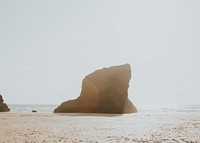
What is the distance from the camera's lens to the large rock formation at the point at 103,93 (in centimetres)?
5350

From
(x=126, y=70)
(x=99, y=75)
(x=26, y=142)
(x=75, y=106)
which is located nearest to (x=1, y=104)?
(x=75, y=106)

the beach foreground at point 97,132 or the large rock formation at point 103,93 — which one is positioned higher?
the large rock formation at point 103,93

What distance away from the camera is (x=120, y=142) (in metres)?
11.8

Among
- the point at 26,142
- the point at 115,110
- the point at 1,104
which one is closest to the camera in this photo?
the point at 26,142

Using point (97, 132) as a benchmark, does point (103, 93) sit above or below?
above

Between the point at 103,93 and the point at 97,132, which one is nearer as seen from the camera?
the point at 97,132

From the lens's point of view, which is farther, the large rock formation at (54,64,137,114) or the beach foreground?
the large rock formation at (54,64,137,114)

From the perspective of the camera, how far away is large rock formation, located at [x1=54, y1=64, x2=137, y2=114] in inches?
2106

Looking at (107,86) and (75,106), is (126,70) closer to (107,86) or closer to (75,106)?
(107,86)

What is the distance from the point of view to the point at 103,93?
5409cm

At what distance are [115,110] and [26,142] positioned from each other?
4233 cm

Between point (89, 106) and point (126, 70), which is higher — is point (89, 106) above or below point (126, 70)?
below

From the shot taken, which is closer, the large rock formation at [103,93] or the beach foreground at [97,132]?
the beach foreground at [97,132]

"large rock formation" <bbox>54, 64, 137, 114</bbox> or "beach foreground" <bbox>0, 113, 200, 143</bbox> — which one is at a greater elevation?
"large rock formation" <bbox>54, 64, 137, 114</bbox>
